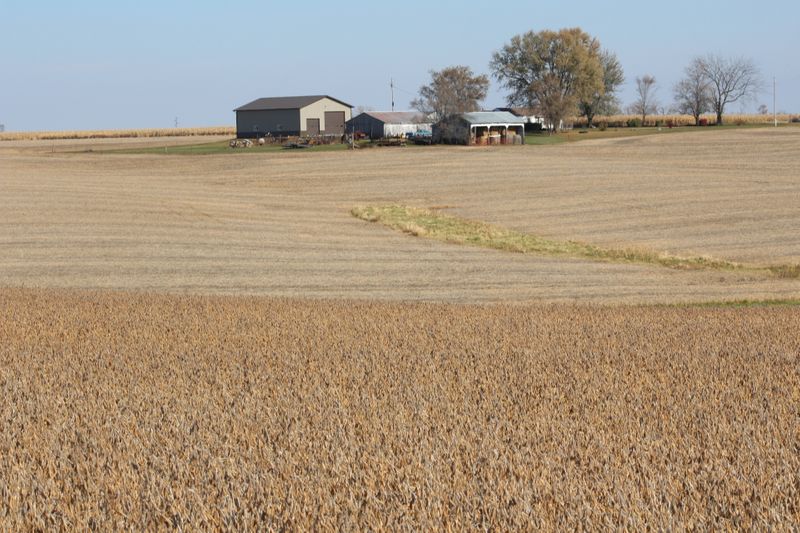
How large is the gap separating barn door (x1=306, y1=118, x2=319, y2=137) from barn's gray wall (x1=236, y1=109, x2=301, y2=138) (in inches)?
67.0

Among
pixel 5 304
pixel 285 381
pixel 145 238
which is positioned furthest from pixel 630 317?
pixel 145 238

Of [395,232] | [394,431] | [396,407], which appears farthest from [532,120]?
[394,431]

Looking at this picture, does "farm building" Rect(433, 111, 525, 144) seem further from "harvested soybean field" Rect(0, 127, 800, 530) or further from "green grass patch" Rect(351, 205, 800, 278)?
"harvested soybean field" Rect(0, 127, 800, 530)

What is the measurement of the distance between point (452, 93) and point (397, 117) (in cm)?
687

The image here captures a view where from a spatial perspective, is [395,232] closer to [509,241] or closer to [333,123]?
[509,241]

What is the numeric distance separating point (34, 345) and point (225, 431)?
15.4ft

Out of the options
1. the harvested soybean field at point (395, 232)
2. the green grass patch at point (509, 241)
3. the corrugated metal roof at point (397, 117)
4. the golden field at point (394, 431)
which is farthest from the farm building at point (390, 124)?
the golden field at point (394, 431)

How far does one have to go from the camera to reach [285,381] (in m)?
8.03

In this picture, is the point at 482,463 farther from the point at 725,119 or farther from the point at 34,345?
the point at 725,119

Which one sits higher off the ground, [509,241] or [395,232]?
[395,232]

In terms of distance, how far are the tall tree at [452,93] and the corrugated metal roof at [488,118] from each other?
9.65 feet

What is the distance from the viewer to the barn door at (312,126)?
387 feet

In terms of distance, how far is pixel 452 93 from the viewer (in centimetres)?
10844

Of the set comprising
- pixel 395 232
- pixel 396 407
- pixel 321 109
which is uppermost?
pixel 321 109
